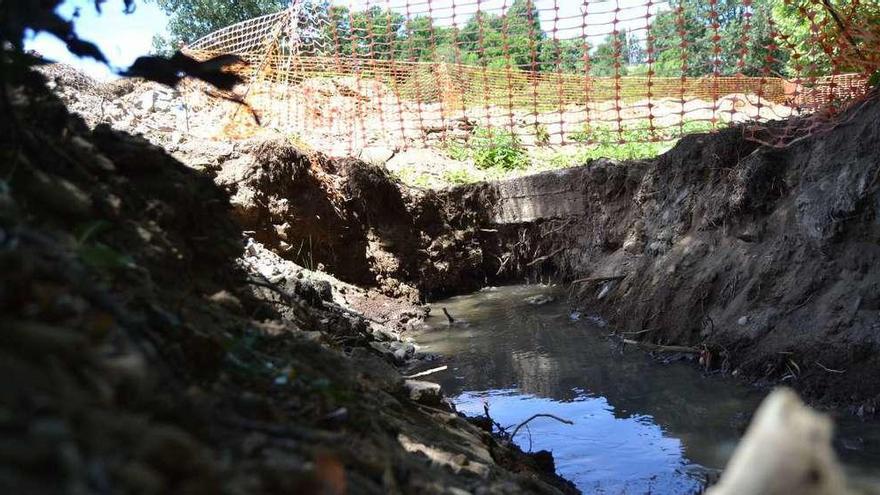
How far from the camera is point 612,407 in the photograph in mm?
5695

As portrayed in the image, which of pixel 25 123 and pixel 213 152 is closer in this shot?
pixel 25 123

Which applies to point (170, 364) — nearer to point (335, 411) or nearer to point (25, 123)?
→ point (335, 411)

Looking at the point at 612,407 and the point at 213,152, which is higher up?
the point at 213,152

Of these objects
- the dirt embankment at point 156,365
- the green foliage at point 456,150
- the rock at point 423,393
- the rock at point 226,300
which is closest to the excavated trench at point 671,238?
the green foliage at point 456,150

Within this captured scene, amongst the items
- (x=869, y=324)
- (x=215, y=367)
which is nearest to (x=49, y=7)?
(x=215, y=367)

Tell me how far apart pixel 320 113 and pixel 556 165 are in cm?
448

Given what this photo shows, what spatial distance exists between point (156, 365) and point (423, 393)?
2597 millimetres

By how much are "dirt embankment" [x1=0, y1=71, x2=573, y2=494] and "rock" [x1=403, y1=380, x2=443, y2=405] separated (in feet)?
0.44

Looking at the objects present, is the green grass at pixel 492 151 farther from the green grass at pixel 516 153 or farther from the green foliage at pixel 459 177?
the green foliage at pixel 459 177

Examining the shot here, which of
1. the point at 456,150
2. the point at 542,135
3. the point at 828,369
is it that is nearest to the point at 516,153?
the point at 542,135

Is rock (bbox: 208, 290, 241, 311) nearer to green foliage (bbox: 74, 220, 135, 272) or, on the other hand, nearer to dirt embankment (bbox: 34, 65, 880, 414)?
green foliage (bbox: 74, 220, 135, 272)

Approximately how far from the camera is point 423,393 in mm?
4270

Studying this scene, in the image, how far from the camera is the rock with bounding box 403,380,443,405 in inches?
166

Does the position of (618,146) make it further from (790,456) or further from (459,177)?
(790,456)
